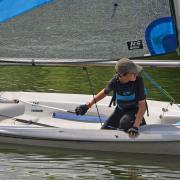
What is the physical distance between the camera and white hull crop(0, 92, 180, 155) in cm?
892

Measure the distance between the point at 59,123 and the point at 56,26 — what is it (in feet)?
4.24

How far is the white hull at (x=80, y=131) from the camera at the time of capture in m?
8.92

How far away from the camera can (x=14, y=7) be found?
9.71 metres

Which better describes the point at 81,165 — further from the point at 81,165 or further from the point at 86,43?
the point at 86,43

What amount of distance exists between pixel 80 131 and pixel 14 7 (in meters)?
1.85

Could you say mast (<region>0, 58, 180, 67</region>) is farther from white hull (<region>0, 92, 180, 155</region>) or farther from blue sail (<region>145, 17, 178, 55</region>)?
white hull (<region>0, 92, 180, 155</region>)

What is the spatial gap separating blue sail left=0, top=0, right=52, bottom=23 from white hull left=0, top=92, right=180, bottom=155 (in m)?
1.27

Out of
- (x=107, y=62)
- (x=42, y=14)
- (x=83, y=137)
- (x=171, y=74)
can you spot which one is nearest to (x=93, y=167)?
(x=83, y=137)

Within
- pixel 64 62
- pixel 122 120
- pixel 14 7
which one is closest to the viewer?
pixel 122 120

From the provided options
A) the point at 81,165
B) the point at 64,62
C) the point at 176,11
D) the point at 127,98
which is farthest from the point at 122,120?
the point at 176,11

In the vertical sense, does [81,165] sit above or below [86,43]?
below

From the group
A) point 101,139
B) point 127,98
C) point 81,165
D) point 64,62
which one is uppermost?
point 64,62

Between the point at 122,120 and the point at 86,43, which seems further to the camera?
the point at 86,43

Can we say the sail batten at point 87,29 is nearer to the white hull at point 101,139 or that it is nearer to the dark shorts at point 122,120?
the dark shorts at point 122,120
